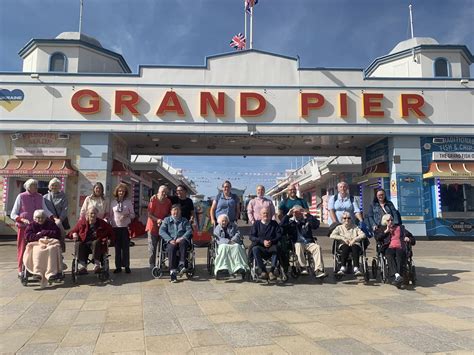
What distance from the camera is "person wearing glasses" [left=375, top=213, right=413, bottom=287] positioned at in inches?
219

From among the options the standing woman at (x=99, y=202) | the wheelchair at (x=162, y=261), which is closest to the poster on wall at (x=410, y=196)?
the wheelchair at (x=162, y=261)

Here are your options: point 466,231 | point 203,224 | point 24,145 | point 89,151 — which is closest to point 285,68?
point 203,224

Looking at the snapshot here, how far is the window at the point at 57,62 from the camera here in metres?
15.9

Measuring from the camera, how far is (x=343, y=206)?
6.66m

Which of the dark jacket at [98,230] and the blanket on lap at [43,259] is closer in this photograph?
the blanket on lap at [43,259]

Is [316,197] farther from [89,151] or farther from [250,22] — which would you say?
[89,151]

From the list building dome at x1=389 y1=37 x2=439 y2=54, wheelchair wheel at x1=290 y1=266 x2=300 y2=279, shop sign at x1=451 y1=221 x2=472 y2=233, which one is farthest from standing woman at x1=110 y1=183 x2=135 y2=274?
building dome at x1=389 y1=37 x2=439 y2=54

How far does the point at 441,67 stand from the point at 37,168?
57.0 feet

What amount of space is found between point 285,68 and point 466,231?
938cm

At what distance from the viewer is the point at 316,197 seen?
28.7m

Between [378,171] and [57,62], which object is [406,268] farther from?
[57,62]

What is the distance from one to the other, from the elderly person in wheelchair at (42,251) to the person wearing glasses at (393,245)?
16.6ft

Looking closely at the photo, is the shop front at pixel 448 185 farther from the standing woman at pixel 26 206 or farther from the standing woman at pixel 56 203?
the standing woman at pixel 26 206

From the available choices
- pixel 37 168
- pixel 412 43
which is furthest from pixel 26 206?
pixel 412 43
